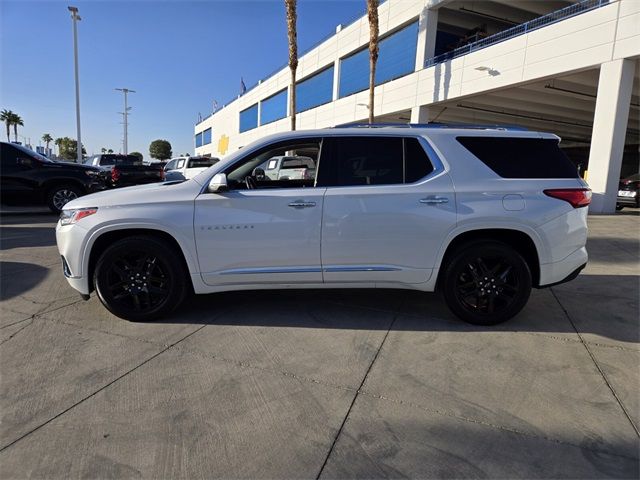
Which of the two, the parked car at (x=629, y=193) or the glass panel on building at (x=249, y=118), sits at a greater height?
the glass panel on building at (x=249, y=118)

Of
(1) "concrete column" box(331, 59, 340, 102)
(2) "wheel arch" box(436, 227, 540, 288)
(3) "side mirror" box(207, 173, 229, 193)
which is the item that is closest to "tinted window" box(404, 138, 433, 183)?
(2) "wheel arch" box(436, 227, 540, 288)

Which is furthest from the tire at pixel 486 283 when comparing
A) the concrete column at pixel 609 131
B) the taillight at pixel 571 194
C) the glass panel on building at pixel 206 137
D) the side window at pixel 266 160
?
the glass panel on building at pixel 206 137

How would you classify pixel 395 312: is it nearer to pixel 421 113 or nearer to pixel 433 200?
pixel 433 200

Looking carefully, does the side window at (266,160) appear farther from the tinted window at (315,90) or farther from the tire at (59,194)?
the tinted window at (315,90)

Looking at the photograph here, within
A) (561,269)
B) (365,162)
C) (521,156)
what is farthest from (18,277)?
(561,269)

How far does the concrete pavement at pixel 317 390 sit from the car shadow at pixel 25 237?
123 inches

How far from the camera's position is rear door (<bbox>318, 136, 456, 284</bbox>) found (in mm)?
3676

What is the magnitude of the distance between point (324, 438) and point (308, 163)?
2750 mm

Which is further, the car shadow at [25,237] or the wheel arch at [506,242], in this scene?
the car shadow at [25,237]

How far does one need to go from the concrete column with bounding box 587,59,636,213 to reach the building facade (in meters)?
0.03

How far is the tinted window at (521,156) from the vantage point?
3.80 metres

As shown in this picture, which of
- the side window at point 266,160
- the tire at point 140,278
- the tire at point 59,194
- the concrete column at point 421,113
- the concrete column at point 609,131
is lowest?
the tire at point 140,278

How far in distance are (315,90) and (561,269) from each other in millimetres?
30103

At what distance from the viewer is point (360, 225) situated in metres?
3.68
